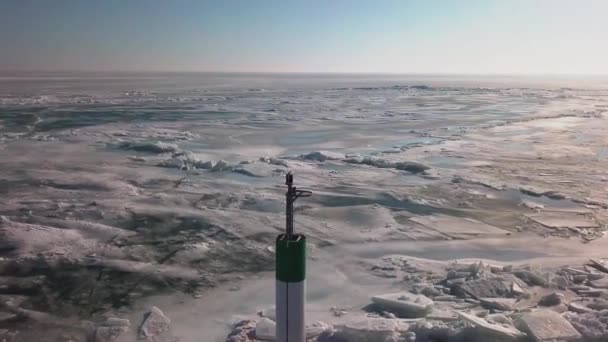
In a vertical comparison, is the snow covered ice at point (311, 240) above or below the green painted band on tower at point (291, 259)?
below

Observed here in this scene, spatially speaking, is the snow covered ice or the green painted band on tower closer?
the green painted band on tower

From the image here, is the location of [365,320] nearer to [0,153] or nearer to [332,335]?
[332,335]

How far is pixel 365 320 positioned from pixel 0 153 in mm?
11832

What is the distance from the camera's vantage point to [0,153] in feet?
39.8

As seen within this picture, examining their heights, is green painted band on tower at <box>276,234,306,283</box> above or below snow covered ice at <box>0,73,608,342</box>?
above

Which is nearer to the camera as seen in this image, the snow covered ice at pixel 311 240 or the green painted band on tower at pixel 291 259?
the green painted band on tower at pixel 291 259

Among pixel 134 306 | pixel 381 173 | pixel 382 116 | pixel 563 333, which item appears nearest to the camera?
pixel 563 333

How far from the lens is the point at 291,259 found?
9.68 feet

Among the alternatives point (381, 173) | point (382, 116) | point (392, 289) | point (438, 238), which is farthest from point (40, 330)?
point (382, 116)

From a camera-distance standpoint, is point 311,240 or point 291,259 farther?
point 311,240

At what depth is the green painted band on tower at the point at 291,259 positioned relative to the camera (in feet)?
9.68

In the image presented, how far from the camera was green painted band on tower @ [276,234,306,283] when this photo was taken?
9.68 ft

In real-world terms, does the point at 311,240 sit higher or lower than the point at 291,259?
lower

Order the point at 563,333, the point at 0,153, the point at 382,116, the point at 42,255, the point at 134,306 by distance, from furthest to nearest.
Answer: the point at 382,116, the point at 0,153, the point at 42,255, the point at 134,306, the point at 563,333
